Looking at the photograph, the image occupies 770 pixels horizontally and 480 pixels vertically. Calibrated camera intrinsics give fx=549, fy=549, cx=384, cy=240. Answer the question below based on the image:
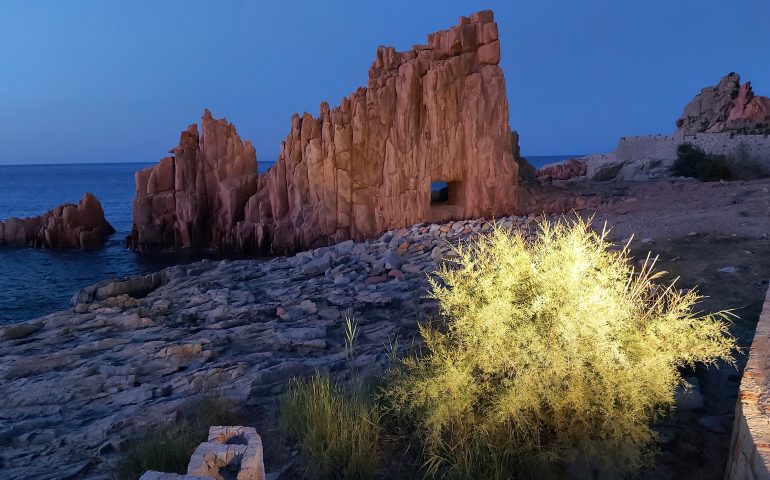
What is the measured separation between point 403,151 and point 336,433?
56.9 ft

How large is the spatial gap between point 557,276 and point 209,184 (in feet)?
86.0

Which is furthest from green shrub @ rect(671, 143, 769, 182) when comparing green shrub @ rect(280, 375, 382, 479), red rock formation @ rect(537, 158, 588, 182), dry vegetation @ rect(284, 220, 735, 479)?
green shrub @ rect(280, 375, 382, 479)

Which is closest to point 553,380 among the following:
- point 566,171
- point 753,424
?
point 753,424

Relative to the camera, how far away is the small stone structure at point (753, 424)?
3389 millimetres

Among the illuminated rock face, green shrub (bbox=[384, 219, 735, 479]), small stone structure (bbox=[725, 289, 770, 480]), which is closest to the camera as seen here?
small stone structure (bbox=[725, 289, 770, 480])

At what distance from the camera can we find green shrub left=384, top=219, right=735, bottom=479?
15.7ft

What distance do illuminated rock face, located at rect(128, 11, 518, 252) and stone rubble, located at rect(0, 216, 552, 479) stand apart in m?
5.52

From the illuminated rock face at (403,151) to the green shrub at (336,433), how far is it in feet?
52.9

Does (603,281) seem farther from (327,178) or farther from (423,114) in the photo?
(327,178)

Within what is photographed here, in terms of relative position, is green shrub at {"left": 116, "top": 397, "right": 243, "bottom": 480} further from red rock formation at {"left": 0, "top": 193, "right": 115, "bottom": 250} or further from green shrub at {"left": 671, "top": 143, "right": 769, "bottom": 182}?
red rock formation at {"left": 0, "top": 193, "right": 115, "bottom": 250}

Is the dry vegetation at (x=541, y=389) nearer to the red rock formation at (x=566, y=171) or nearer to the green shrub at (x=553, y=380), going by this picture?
the green shrub at (x=553, y=380)

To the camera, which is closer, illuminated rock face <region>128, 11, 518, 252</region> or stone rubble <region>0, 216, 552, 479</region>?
stone rubble <region>0, 216, 552, 479</region>

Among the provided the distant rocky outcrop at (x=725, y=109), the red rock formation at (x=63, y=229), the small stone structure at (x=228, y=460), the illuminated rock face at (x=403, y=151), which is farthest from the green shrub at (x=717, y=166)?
the red rock formation at (x=63, y=229)

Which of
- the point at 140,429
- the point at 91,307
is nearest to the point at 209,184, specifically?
the point at 91,307
